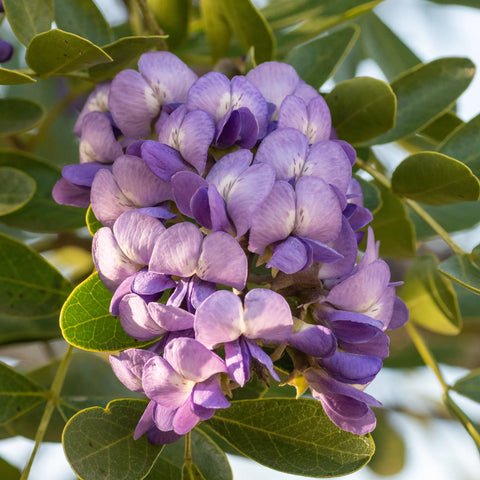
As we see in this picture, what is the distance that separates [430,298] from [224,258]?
755mm

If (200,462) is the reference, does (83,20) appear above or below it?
above

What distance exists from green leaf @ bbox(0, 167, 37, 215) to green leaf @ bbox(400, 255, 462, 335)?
69 centimetres

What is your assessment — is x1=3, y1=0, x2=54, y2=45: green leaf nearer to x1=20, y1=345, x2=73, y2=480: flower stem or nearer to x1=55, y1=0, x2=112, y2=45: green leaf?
x1=55, y1=0, x2=112, y2=45: green leaf

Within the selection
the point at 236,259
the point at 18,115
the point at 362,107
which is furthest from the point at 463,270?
the point at 18,115

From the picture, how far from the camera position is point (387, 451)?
1765mm

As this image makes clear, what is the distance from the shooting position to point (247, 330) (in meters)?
0.68

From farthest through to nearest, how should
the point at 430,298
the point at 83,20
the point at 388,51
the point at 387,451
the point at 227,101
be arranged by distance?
1. the point at 387,451
2. the point at 388,51
3. the point at 430,298
4. the point at 83,20
5. the point at 227,101

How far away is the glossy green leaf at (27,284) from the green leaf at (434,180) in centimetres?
55

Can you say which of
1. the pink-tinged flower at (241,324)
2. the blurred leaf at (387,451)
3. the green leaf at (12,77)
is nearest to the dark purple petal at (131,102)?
the green leaf at (12,77)

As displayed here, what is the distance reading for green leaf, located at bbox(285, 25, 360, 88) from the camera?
108cm

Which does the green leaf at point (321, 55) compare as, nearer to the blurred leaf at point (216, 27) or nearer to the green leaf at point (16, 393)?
the blurred leaf at point (216, 27)

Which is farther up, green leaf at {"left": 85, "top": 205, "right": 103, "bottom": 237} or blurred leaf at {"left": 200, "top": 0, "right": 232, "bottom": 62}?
blurred leaf at {"left": 200, "top": 0, "right": 232, "bottom": 62}

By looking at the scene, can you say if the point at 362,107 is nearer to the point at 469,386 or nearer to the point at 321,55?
the point at 321,55

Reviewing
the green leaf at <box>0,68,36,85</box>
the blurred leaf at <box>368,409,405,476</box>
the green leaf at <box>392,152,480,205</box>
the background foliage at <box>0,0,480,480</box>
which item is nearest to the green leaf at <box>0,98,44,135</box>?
the background foliage at <box>0,0,480,480</box>
